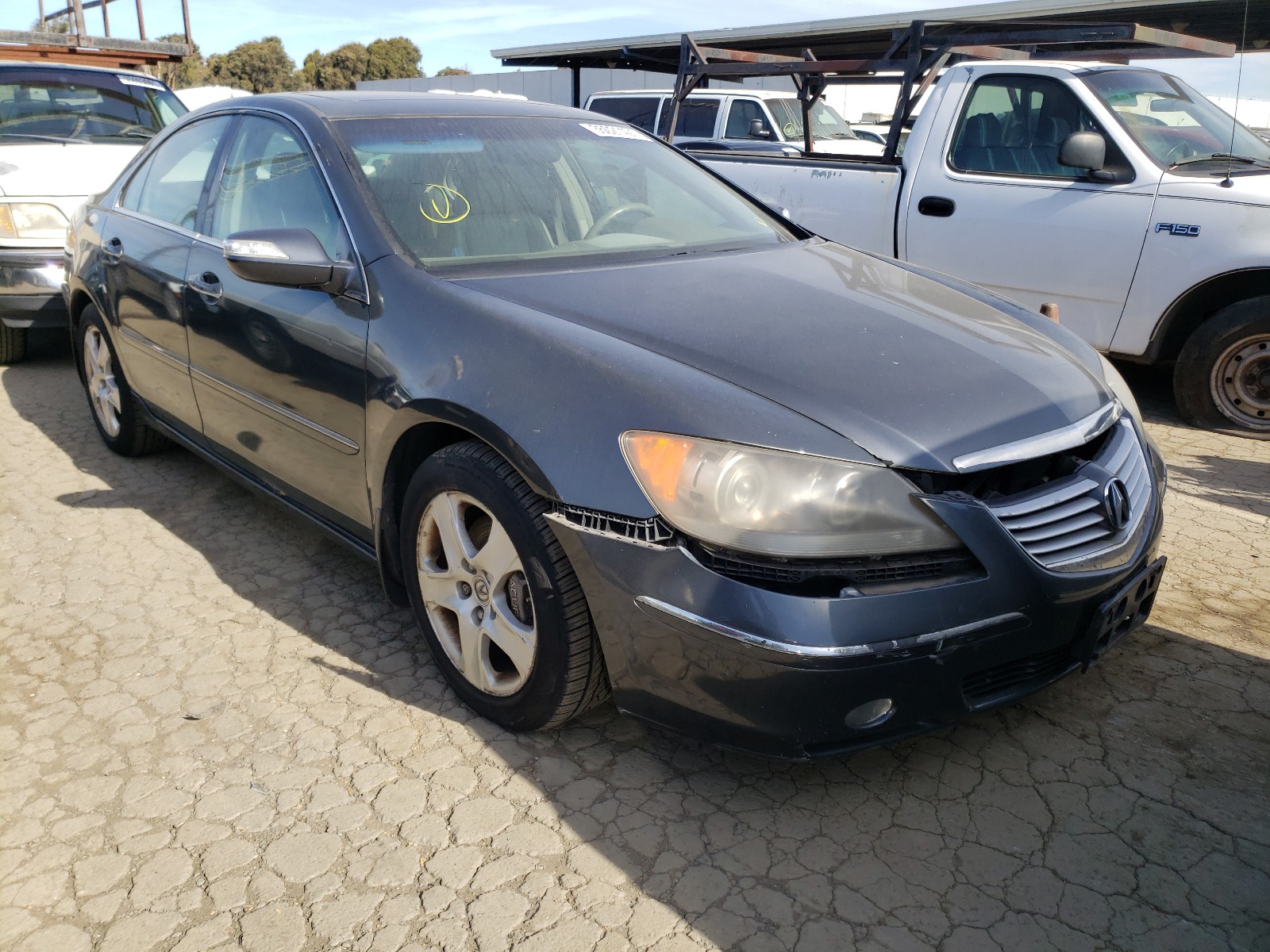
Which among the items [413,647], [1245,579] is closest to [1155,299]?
[1245,579]

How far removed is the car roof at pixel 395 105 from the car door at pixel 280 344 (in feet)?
0.36

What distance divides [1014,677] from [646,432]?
1.04 m

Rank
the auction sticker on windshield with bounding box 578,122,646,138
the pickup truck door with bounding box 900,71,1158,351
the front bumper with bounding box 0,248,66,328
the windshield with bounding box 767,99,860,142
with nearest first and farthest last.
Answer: the auction sticker on windshield with bounding box 578,122,646,138 → the pickup truck door with bounding box 900,71,1158,351 → the front bumper with bounding box 0,248,66,328 → the windshield with bounding box 767,99,860,142

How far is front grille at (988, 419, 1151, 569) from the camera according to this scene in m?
2.34

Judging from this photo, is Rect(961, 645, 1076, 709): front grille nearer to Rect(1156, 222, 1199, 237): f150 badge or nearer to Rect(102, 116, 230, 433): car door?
Rect(102, 116, 230, 433): car door

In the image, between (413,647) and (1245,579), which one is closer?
(413,647)

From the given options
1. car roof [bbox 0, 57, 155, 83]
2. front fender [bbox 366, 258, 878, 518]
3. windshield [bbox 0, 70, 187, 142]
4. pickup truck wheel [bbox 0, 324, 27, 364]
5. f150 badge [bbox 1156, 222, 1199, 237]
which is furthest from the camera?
car roof [bbox 0, 57, 155, 83]

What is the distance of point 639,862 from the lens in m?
2.32

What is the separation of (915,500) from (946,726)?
542 mm

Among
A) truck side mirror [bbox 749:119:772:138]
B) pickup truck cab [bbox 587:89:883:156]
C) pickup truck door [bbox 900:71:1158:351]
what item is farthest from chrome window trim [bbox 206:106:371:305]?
truck side mirror [bbox 749:119:772:138]

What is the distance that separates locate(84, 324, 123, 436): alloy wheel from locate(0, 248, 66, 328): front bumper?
1.38 metres

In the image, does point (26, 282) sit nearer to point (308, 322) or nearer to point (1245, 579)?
point (308, 322)

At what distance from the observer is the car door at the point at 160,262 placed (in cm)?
395

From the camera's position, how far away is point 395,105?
3.56 m
